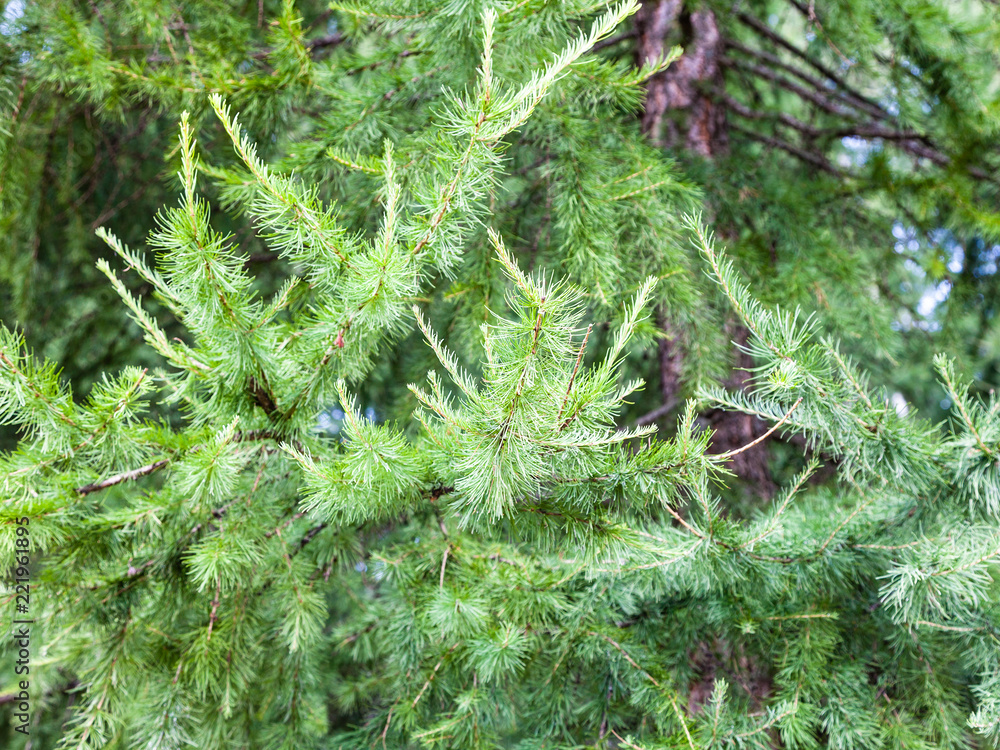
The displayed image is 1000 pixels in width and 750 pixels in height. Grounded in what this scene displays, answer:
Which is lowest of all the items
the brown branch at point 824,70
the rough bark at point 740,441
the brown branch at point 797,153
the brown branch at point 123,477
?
the rough bark at point 740,441

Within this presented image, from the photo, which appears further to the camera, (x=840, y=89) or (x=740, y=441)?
(x=840, y=89)

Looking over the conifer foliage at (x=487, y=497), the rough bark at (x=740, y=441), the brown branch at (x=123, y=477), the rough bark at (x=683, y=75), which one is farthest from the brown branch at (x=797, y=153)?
the brown branch at (x=123, y=477)

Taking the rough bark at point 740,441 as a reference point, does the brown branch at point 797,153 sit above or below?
above

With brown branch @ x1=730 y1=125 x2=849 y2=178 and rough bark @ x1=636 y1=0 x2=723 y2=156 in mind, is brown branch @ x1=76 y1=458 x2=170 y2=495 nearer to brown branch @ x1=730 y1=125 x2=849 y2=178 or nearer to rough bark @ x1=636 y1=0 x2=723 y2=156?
rough bark @ x1=636 y1=0 x2=723 y2=156

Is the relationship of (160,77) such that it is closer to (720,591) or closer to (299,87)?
(299,87)

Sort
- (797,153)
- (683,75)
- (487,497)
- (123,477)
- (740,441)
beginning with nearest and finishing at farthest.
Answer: (487,497), (123,477), (740,441), (683,75), (797,153)

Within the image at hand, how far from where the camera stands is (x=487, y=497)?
1.18 metres

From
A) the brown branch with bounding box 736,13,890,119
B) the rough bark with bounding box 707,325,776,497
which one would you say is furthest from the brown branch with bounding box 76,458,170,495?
the brown branch with bounding box 736,13,890,119

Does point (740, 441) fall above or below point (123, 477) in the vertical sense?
below

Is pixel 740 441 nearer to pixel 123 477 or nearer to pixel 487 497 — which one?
pixel 487 497

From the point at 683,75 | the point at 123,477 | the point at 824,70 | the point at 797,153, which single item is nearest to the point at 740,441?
the point at 797,153

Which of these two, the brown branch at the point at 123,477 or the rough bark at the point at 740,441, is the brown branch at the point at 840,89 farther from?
the brown branch at the point at 123,477

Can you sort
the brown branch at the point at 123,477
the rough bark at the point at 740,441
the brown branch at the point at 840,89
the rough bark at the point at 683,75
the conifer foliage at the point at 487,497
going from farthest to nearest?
the brown branch at the point at 840,89
the rough bark at the point at 683,75
the rough bark at the point at 740,441
the brown branch at the point at 123,477
the conifer foliage at the point at 487,497

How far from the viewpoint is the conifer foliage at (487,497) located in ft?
4.00
